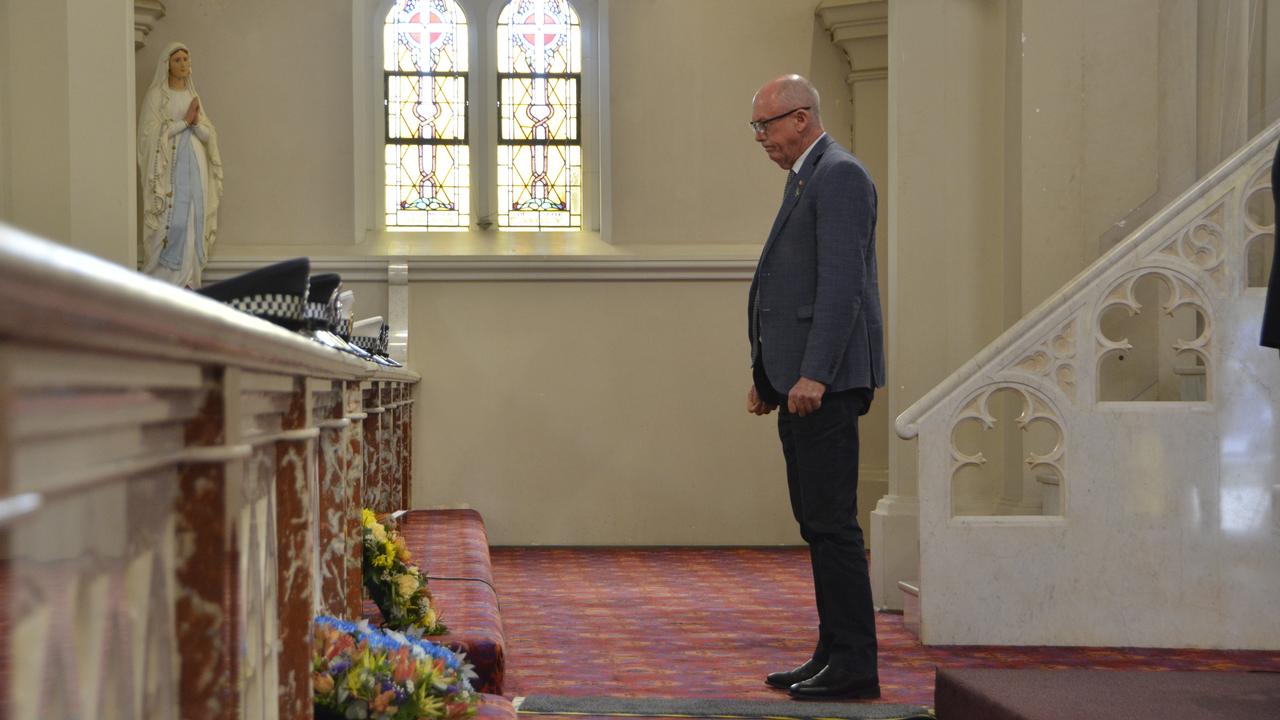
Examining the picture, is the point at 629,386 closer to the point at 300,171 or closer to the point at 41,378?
the point at 300,171

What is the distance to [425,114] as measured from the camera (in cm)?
971

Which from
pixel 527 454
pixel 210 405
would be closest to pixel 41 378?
pixel 210 405

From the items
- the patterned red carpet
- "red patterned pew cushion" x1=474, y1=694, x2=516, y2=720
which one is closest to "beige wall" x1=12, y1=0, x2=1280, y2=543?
the patterned red carpet

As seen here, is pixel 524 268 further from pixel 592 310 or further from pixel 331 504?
pixel 331 504

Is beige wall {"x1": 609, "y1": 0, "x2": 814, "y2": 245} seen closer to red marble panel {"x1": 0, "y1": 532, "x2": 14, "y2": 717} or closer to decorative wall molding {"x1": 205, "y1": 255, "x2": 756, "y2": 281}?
decorative wall molding {"x1": 205, "y1": 255, "x2": 756, "y2": 281}

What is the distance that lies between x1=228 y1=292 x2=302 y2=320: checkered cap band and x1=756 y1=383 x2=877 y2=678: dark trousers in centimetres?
202

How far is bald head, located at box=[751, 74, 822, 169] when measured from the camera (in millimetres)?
4035

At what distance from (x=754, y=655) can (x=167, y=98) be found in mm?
5672

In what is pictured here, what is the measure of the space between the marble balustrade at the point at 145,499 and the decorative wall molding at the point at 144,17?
25.2 ft

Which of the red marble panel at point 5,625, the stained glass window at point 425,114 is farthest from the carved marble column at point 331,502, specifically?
the stained glass window at point 425,114

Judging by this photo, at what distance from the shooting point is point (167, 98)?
865cm

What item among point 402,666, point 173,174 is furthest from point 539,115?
point 402,666

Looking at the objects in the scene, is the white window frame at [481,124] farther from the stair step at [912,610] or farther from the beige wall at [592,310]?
the stair step at [912,610]

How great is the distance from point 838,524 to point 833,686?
430 millimetres
